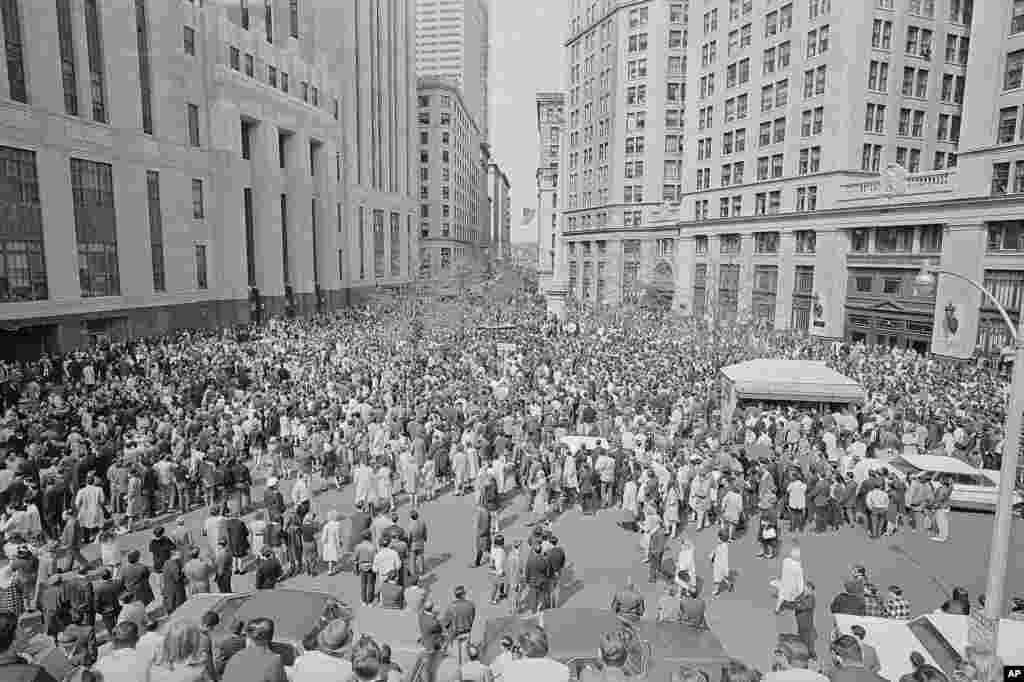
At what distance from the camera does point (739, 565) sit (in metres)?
13.2

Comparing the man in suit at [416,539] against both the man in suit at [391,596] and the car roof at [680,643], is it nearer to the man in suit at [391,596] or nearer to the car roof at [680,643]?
the man in suit at [391,596]

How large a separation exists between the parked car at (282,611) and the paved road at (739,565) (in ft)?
10.2

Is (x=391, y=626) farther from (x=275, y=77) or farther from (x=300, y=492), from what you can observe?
(x=275, y=77)

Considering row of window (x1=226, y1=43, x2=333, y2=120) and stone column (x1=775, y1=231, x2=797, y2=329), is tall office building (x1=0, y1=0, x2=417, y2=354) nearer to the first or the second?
row of window (x1=226, y1=43, x2=333, y2=120)

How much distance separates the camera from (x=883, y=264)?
41750 millimetres

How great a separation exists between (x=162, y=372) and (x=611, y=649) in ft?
84.9

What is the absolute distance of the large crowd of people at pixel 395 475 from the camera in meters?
9.30

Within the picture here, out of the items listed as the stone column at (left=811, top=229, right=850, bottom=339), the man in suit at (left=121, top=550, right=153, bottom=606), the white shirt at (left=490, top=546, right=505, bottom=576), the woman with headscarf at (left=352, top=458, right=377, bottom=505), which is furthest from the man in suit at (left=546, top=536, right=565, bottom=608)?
the stone column at (left=811, top=229, right=850, bottom=339)

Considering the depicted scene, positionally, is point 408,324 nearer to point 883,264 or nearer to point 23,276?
point 23,276

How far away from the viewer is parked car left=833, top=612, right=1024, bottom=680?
766 cm

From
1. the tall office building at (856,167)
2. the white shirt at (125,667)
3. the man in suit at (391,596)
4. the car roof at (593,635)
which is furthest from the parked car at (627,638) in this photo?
the tall office building at (856,167)

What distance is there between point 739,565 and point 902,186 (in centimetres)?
3542

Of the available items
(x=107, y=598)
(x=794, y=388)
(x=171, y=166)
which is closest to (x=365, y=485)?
(x=107, y=598)

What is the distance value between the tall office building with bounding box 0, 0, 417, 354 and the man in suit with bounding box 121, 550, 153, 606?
2685 cm
